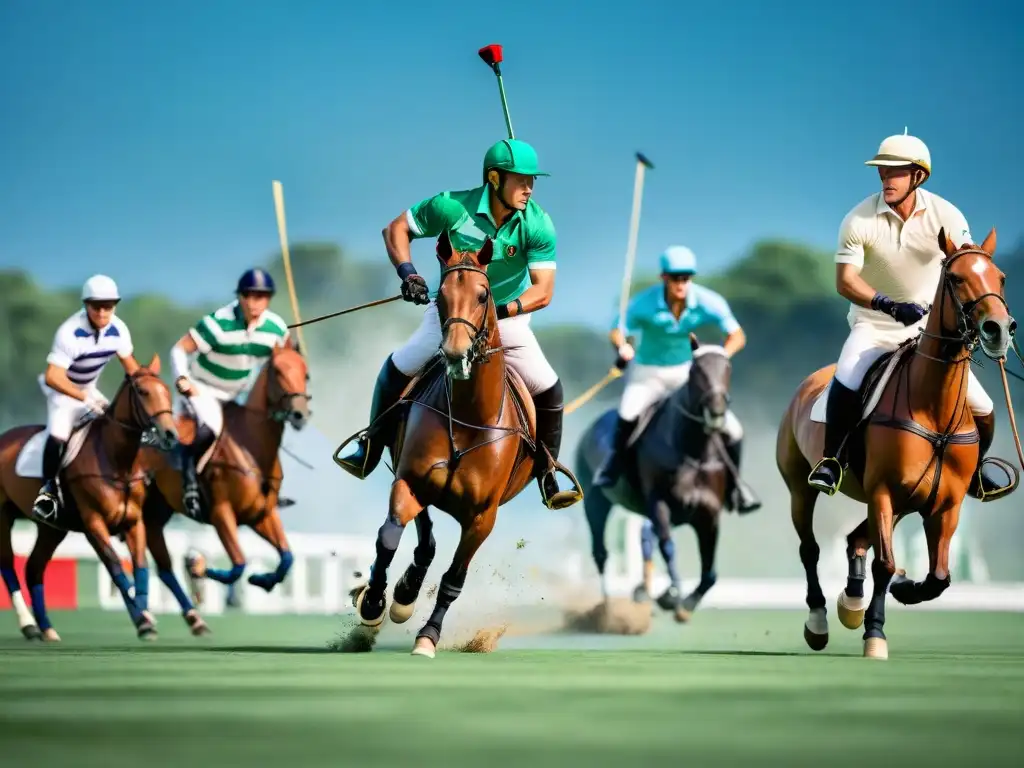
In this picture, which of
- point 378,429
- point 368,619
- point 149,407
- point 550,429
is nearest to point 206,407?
point 149,407

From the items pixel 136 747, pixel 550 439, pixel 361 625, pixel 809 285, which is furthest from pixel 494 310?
pixel 809 285

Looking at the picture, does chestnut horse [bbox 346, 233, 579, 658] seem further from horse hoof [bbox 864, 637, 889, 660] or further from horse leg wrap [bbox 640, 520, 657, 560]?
horse leg wrap [bbox 640, 520, 657, 560]

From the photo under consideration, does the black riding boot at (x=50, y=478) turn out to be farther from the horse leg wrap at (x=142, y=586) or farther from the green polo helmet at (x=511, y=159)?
the green polo helmet at (x=511, y=159)

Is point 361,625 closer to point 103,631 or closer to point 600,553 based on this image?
point 103,631

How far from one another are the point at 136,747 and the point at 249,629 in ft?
33.2

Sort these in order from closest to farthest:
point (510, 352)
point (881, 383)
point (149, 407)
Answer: point (881, 383) < point (510, 352) < point (149, 407)

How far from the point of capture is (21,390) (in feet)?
150

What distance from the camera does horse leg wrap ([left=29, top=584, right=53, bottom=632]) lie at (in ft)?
42.8

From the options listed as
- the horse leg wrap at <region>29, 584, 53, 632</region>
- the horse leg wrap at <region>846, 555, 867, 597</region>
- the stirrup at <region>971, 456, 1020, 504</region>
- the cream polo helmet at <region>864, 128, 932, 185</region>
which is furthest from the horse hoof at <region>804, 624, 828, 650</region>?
the horse leg wrap at <region>29, 584, 53, 632</region>

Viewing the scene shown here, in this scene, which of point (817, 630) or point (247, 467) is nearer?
point (817, 630)

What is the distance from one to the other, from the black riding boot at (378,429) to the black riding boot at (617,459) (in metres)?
6.13

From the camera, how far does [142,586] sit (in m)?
13.0

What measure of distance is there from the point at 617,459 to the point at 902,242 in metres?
6.38

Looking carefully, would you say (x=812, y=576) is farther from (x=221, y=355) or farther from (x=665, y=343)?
(x=221, y=355)
